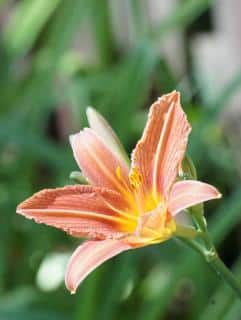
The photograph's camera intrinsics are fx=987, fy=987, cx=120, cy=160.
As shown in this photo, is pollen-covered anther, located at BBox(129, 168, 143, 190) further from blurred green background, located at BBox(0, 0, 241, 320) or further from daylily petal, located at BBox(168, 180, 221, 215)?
blurred green background, located at BBox(0, 0, 241, 320)

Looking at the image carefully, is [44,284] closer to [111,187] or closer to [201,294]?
[201,294]

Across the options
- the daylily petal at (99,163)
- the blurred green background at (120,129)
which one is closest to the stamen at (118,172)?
the daylily petal at (99,163)

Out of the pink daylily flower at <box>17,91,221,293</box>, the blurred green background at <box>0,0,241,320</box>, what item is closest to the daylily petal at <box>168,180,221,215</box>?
the pink daylily flower at <box>17,91,221,293</box>

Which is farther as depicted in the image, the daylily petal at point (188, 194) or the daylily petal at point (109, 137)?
the daylily petal at point (109, 137)

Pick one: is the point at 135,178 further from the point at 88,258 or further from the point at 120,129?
the point at 120,129

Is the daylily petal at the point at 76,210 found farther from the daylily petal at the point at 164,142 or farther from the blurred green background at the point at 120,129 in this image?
the blurred green background at the point at 120,129

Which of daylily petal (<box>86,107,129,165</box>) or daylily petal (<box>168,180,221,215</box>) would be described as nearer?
daylily petal (<box>168,180,221,215</box>)
